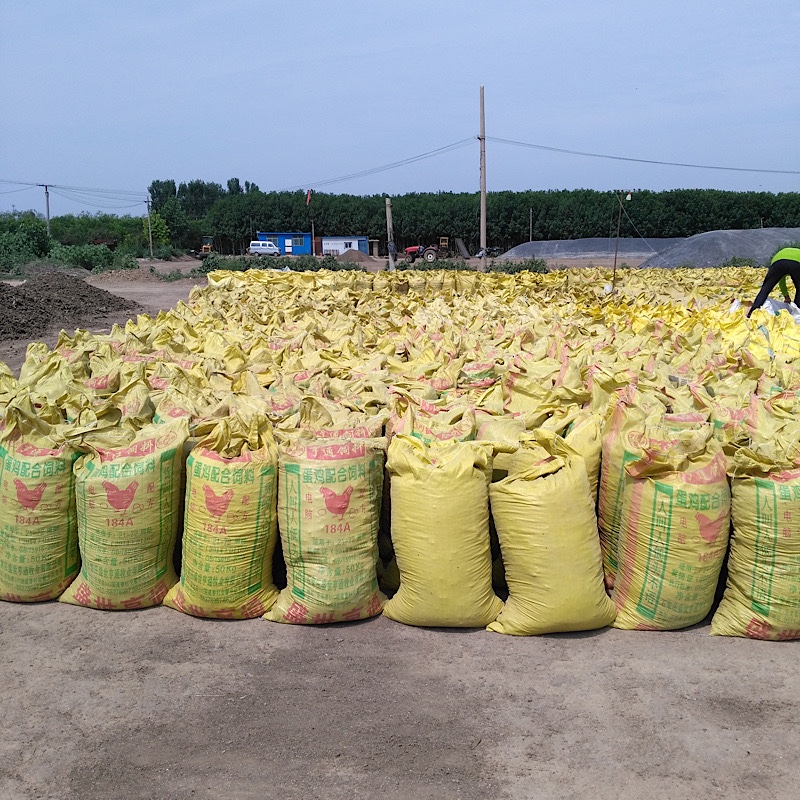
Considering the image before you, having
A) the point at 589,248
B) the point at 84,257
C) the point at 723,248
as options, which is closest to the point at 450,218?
the point at 589,248

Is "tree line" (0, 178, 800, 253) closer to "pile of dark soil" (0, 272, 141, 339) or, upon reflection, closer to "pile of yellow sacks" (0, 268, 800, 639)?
"pile of dark soil" (0, 272, 141, 339)

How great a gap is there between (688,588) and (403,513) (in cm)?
105

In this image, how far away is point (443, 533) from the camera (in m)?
2.79

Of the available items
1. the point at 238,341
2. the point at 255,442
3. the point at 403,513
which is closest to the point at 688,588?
the point at 403,513

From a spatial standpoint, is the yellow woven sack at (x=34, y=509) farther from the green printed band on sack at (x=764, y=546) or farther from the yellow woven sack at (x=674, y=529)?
the green printed band on sack at (x=764, y=546)

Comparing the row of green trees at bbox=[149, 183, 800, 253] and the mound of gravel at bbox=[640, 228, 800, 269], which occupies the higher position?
the row of green trees at bbox=[149, 183, 800, 253]

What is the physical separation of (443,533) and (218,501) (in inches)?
33.2

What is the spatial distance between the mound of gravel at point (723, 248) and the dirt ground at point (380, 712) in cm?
2398

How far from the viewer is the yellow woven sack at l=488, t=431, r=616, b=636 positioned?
2.75 metres

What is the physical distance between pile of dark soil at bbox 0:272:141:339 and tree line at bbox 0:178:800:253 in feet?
94.6

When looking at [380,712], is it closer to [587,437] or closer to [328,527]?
[328,527]

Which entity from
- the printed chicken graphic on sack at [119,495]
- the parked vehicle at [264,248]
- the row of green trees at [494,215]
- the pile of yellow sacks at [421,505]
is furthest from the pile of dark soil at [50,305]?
the row of green trees at [494,215]

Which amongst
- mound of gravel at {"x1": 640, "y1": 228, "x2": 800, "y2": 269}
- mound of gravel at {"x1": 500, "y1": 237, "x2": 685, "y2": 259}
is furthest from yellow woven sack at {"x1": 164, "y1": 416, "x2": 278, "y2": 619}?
mound of gravel at {"x1": 500, "y1": 237, "x2": 685, "y2": 259}

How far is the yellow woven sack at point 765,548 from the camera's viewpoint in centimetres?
268
